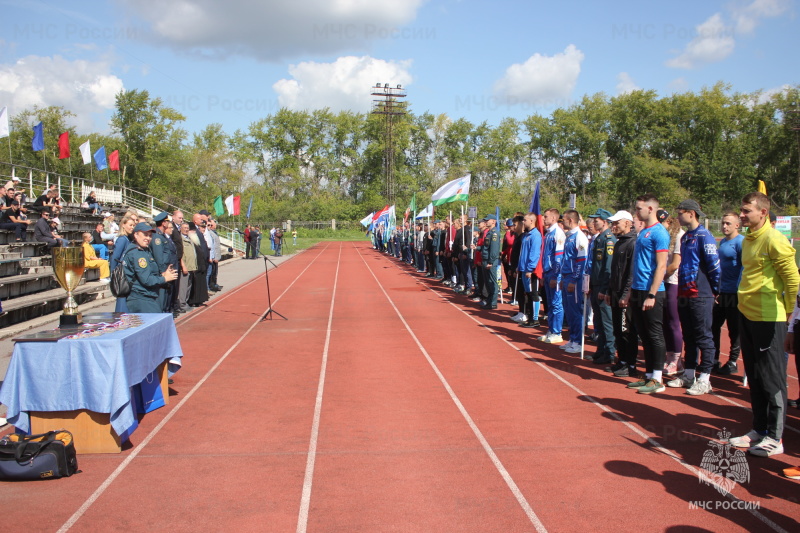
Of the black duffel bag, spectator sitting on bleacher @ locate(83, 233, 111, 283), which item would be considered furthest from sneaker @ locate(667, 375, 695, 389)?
spectator sitting on bleacher @ locate(83, 233, 111, 283)

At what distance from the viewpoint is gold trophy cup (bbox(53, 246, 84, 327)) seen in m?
5.57

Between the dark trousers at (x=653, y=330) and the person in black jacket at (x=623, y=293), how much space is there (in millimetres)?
236

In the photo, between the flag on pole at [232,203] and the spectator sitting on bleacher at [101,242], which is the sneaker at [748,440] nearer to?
the spectator sitting on bleacher at [101,242]

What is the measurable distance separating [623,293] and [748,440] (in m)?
2.61

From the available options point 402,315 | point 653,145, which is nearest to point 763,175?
point 653,145

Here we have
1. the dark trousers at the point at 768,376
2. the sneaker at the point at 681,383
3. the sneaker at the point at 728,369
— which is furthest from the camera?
the sneaker at the point at 728,369

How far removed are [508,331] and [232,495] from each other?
7.53m

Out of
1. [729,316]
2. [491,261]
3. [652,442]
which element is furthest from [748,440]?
[491,261]

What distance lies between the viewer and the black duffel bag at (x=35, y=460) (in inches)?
182

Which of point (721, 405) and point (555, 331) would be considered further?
point (555, 331)

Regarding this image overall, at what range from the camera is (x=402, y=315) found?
13.5m

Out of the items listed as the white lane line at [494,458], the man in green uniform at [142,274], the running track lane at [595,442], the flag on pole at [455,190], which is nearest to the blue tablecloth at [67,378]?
the man in green uniform at [142,274]

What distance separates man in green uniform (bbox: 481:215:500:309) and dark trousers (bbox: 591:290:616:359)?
551cm

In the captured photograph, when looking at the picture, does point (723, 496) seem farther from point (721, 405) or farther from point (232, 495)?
point (232, 495)
